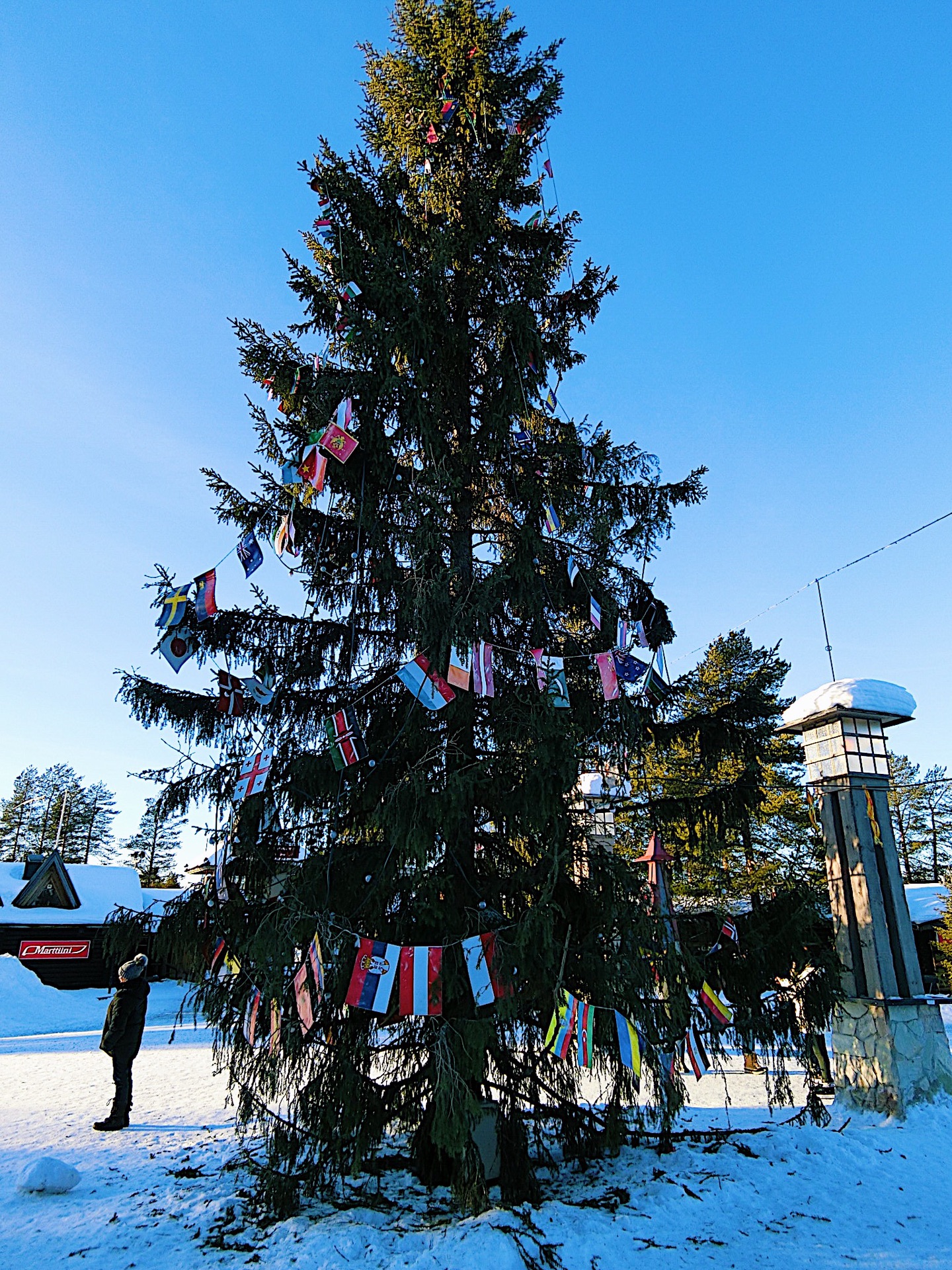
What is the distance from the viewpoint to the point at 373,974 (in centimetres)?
530

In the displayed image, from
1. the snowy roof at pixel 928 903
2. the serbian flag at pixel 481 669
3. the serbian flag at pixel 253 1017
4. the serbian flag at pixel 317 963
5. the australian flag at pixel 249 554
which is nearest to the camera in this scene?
the serbian flag at pixel 317 963

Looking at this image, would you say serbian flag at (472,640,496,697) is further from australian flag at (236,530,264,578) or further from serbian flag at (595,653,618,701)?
australian flag at (236,530,264,578)

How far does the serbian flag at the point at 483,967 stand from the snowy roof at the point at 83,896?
1887 centimetres

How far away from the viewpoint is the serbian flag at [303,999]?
5204 millimetres

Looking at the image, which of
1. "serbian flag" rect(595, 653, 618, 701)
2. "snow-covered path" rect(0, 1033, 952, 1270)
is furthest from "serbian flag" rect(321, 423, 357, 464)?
"snow-covered path" rect(0, 1033, 952, 1270)

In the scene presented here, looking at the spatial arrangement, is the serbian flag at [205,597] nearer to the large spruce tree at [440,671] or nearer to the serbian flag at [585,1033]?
the large spruce tree at [440,671]

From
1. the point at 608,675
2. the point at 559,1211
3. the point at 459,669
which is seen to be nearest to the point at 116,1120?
the point at 559,1211

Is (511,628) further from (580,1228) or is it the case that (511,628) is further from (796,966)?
(580,1228)

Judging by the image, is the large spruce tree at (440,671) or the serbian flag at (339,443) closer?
the large spruce tree at (440,671)

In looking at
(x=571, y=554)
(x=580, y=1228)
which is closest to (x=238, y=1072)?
(x=580, y=1228)

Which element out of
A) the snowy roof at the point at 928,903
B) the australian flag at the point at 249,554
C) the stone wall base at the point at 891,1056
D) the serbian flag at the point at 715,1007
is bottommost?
the stone wall base at the point at 891,1056

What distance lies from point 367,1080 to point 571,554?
4.54m

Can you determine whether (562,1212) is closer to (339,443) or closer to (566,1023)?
(566,1023)

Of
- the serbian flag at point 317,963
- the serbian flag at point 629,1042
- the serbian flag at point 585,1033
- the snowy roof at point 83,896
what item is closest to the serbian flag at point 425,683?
the serbian flag at point 317,963
